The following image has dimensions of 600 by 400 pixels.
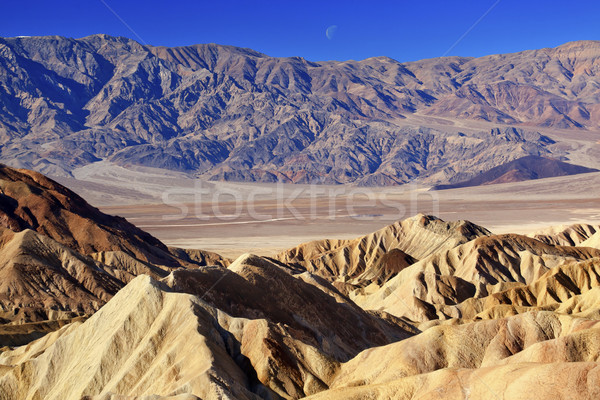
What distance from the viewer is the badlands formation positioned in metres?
32.2

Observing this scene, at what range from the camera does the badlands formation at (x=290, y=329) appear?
32219 mm

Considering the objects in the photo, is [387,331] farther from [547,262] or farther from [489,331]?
[547,262]

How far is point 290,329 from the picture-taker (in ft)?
135

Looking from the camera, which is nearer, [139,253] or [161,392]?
[161,392]

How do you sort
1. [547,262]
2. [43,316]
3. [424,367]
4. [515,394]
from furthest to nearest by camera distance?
1. [547,262]
2. [43,316]
3. [424,367]
4. [515,394]

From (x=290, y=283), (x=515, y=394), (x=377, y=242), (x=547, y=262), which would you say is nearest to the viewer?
(x=515, y=394)

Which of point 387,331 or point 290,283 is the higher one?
point 290,283

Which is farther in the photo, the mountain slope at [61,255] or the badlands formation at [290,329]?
the mountain slope at [61,255]

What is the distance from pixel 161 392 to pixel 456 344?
14.0m

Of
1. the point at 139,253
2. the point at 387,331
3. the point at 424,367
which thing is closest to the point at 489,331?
the point at 424,367

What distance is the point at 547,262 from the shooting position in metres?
79.1

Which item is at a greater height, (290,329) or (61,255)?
(61,255)

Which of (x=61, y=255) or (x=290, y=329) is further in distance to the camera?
(x=61, y=255)

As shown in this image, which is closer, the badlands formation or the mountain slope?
the badlands formation
